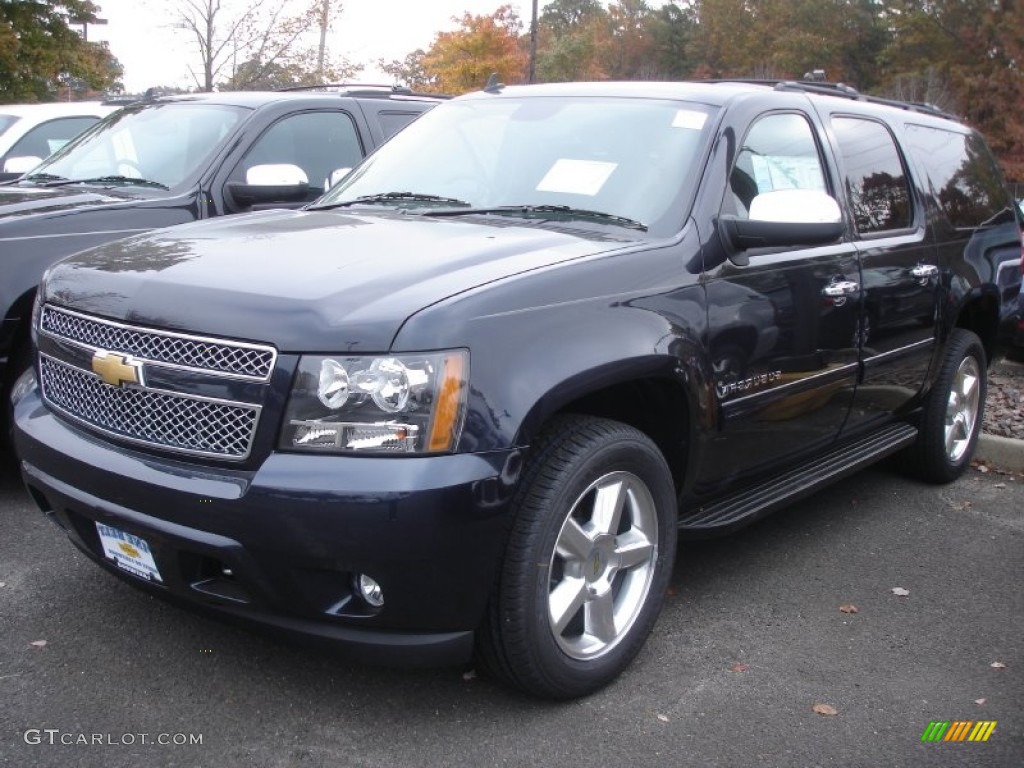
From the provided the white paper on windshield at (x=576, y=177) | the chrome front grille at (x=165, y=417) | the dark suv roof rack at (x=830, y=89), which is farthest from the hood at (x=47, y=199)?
the dark suv roof rack at (x=830, y=89)

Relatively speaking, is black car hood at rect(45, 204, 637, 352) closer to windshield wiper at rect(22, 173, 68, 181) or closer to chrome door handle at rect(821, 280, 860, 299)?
chrome door handle at rect(821, 280, 860, 299)

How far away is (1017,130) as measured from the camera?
29.6 metres

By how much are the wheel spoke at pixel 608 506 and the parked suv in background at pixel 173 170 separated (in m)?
2.41

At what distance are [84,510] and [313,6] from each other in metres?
24.2

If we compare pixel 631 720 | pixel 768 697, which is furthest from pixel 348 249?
pixel 768 697

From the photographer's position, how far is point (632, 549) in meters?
3.34

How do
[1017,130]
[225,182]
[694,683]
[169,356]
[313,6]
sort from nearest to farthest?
[169,356] → [694,683] → [225,182] → [313,6] → [1017,130]

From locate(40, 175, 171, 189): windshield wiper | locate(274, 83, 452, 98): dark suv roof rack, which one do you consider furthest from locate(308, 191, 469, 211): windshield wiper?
locate(274, 83, 452, 98): dark suv roof rack

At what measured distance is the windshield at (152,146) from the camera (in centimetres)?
582

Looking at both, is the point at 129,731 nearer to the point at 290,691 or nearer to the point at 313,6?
the point at 290,691

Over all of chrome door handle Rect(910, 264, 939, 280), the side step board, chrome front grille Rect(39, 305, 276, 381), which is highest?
chrome front grille Rect(39, 305, 276, 381)

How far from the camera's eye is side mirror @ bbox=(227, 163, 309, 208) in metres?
5.48

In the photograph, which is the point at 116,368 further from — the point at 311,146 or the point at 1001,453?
the point at 1001,453

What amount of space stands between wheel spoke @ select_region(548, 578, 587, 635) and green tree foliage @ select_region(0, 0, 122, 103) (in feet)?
76.5
